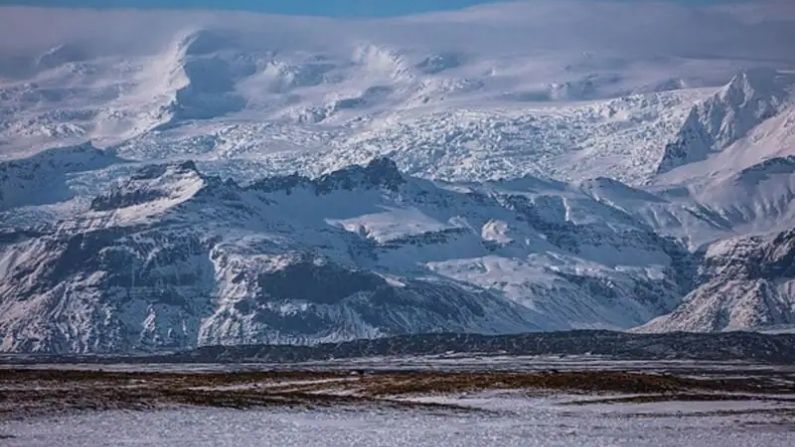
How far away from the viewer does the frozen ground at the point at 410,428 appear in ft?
280

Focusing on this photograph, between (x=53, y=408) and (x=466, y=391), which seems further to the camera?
(x=466, y=391)

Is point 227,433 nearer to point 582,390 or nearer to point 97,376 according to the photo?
point 582,390

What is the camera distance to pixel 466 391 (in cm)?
12550

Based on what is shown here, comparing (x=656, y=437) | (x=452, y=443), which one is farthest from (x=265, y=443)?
(x=656, y=437)

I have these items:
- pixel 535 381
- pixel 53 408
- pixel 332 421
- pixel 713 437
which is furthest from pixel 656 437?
pixel 535 381

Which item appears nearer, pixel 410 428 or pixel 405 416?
pixel 410 428

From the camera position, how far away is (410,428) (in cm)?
9369

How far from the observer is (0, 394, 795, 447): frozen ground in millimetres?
85319

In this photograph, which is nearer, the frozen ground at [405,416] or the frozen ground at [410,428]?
the frozen ground at [410,428]

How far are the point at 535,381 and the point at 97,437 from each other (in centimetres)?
5935

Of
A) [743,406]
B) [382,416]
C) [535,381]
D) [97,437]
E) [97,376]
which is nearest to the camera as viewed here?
[97,437]

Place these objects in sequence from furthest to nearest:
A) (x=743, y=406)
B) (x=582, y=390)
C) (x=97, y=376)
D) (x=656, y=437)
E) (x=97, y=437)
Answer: (x=97, y=376), (x=582, y=390), (x=743, y=406), (x=656, y=437), (x=97, y=437)

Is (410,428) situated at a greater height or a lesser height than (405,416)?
lesser

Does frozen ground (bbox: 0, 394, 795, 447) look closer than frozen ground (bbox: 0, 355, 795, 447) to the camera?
Yes
